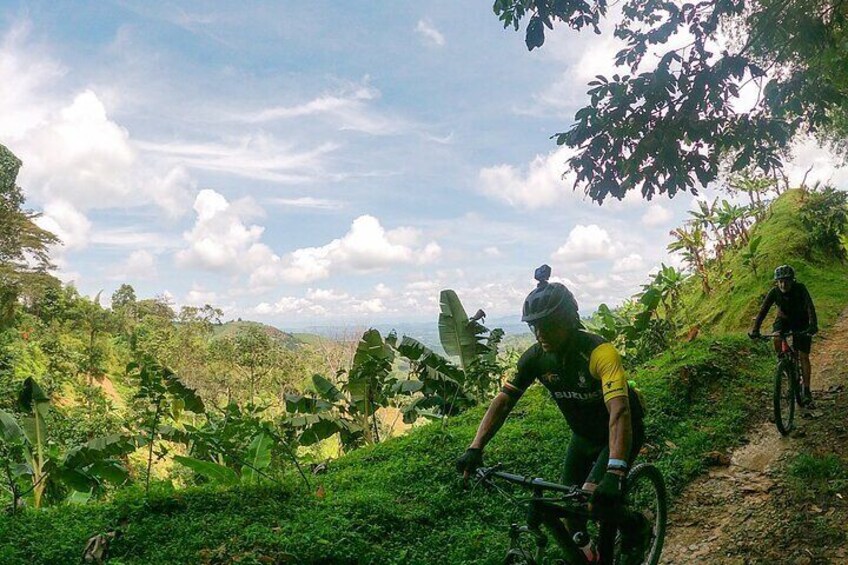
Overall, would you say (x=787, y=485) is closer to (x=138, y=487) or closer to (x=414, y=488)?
(x=414, y=488)

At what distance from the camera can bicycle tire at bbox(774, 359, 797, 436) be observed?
744 cm

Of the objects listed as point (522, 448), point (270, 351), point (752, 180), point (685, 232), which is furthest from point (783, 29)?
point (270, 351)

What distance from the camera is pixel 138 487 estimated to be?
262 inches

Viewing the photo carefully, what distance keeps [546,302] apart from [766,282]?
16203 mm

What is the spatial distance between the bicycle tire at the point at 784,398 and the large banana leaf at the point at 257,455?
260 inches

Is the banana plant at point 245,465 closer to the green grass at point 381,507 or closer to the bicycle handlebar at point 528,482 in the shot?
the green grass at point 381,507

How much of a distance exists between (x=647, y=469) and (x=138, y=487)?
564 centimetres

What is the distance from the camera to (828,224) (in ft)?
62.3

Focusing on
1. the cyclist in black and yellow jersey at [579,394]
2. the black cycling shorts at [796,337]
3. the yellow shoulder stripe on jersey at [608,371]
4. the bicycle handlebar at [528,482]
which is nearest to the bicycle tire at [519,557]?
the bicycle handlebar at [528,482]

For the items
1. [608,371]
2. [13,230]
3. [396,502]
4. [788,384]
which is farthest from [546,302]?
[13,230]

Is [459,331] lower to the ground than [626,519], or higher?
higher

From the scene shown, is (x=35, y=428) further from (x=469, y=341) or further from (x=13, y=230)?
(x=13, y=230)

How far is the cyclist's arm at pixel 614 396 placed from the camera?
3177 millimetres

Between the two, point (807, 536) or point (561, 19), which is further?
point (561, 19)
